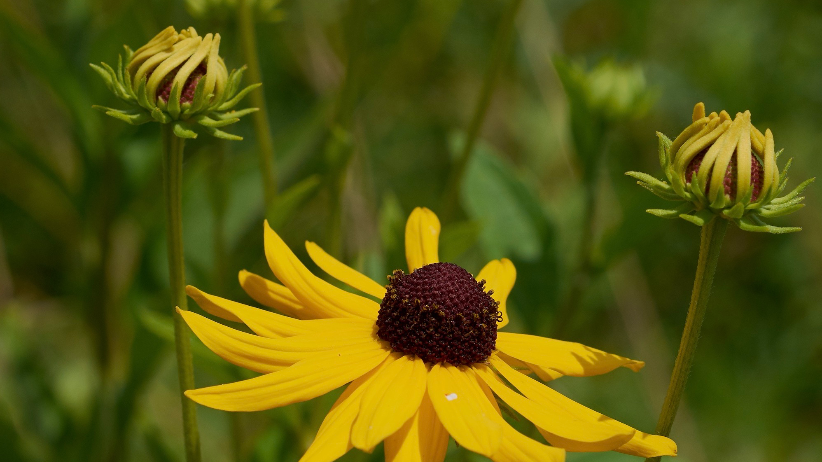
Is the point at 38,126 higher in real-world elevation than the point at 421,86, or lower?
lower

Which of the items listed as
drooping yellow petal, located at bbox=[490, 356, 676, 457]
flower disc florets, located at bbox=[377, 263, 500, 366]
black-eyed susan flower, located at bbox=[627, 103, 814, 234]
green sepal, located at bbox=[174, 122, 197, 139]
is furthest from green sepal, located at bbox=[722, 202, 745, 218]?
green sepal, located at bbox=[174, 122, 197, 139]

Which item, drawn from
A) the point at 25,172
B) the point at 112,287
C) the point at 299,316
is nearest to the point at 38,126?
the point at 25,172

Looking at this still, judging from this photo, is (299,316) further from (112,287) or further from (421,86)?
(421,86)

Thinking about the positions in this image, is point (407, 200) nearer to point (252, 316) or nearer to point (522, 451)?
point (252, 316)

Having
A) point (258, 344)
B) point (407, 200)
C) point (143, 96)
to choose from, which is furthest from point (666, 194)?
point (407, 200)

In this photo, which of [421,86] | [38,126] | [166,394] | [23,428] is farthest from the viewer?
[421,86]

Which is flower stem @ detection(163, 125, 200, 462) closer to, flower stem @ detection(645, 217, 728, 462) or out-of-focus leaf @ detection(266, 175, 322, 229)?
out-of-focus leaf @ detection(266, 175, 322, 229)

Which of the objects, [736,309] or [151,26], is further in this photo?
[736,309]
